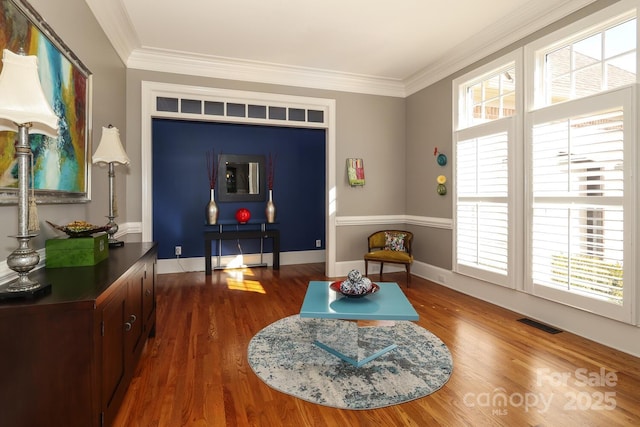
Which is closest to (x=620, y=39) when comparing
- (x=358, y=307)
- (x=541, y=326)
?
(x=541, y=326)

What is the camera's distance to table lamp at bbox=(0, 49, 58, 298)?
1.20 metres

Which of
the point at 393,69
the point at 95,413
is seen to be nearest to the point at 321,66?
the point at 393,69

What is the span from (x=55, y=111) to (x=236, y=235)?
323cm

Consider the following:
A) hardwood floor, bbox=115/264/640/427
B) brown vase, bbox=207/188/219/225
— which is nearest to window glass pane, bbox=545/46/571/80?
hardwood floor, bbox=115/264/640/427

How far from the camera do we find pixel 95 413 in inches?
53.1

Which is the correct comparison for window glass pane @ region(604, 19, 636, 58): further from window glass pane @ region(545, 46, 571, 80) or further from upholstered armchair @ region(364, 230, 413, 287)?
upholstered armchair @ region(364, 230, 413, 287)

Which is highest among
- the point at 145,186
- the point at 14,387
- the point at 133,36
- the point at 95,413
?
the point at 133,36

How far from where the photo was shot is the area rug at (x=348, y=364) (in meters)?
1.97

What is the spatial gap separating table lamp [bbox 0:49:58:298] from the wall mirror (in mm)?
4099

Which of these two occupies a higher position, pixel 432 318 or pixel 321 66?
pixel 321 66

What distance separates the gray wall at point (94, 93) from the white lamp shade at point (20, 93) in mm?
596

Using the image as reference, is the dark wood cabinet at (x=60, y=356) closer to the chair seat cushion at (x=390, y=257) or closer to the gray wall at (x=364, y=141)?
the gray wall at (x=364, y=141)

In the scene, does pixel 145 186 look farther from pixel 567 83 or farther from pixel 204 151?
pixel 567 83

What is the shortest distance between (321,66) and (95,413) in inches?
164
